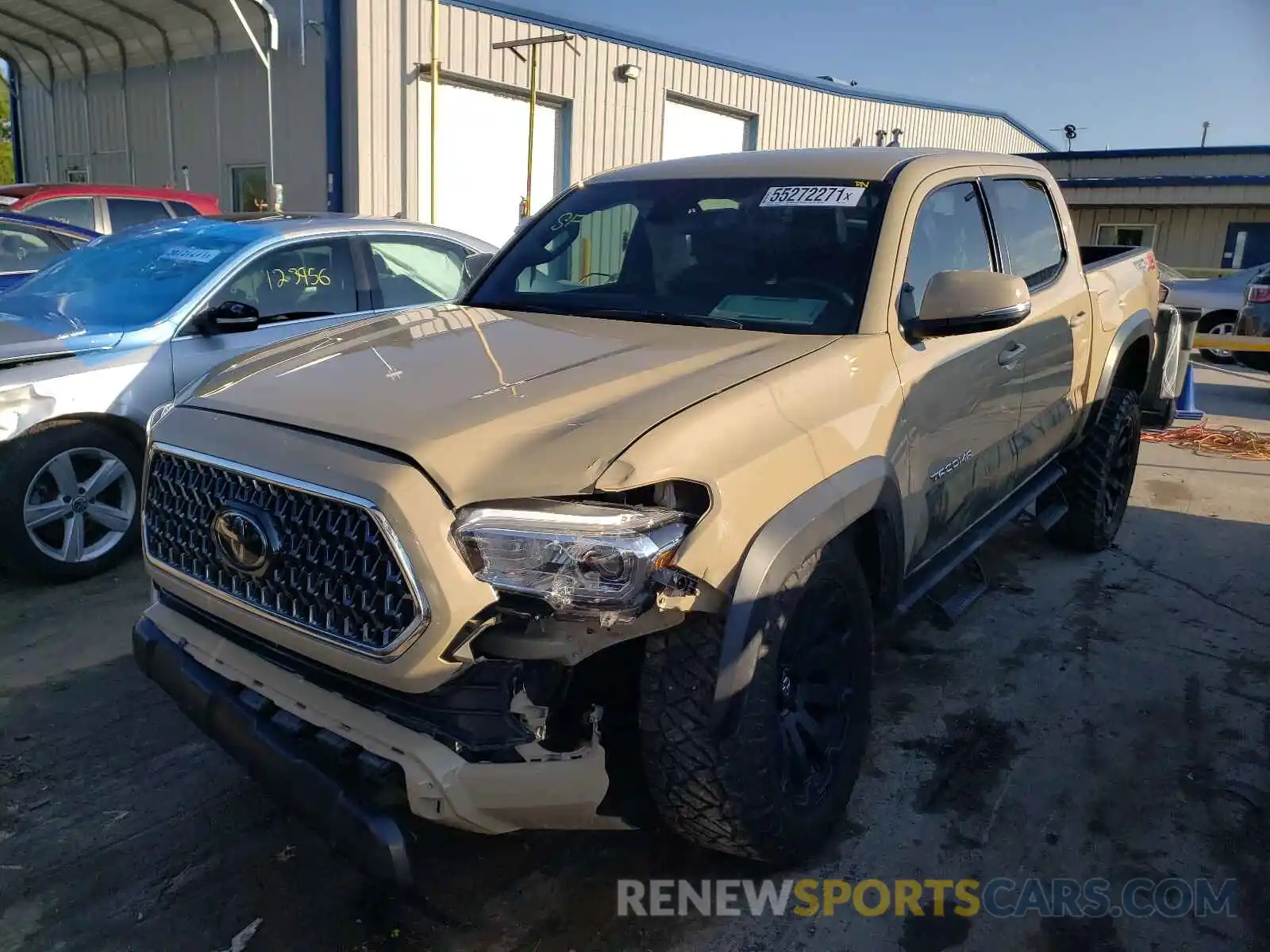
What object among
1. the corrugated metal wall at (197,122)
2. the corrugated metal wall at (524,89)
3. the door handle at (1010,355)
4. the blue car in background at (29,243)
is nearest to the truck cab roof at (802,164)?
the door handle at (1010,355)

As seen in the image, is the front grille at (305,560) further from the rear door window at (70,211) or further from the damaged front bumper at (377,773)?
the rear door window at (70,211)

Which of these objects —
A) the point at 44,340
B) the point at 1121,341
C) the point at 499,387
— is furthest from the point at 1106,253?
the point at 44,340

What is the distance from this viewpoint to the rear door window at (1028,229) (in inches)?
157

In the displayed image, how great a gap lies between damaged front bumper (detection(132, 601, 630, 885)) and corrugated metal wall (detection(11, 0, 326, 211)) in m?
12.7

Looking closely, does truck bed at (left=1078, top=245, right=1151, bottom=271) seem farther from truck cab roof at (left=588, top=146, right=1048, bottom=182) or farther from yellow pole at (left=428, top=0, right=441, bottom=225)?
yellow pole at (left=428, top=0, right=441, bottom=225)

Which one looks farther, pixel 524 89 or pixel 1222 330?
pixel 524 89

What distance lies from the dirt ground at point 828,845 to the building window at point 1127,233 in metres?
21.8

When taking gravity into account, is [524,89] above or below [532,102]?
above

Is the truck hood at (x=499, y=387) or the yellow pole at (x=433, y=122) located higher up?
the yellow pole at (x=433, y=122)

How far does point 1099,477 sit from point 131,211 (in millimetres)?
9681

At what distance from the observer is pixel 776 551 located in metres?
2.28

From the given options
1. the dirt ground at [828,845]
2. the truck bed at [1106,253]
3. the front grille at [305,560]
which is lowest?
the dirt ground at [828,845]

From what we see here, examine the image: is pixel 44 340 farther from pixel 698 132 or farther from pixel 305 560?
pixel 698 132

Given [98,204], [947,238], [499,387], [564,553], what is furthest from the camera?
[98,204]
